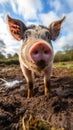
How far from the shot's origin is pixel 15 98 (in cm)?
620

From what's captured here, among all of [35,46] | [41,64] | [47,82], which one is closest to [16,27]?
Answer: [47,82]

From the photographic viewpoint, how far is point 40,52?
14.9ft

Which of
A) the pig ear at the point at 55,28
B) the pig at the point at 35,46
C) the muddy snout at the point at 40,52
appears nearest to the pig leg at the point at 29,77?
the pig at the point at 35,46

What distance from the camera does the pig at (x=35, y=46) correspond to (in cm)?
460

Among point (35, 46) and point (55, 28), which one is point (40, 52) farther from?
point (55, 28)

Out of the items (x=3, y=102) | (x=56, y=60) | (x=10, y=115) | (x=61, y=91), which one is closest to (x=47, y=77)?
(x=61, y=91)

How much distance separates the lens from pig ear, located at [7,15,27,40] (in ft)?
20.9

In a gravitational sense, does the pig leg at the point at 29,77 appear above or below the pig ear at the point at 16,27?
below

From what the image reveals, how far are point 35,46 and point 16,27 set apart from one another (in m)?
2.09

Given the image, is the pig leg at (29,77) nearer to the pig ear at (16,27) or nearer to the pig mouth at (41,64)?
the pig ear at (16,27)

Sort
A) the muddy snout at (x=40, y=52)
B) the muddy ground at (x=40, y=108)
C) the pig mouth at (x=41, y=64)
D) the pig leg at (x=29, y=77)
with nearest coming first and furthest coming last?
the muddy snout at (x=40, y=52) < the muddy ground at (x=40, y=108) < the pig mouth at (x=41, y=64) < the pig leg at (x=29, y=77)

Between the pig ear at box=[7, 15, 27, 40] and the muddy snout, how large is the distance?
5.95ft

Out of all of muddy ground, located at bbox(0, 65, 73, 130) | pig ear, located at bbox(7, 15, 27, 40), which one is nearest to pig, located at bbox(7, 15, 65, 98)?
pig ear, located at bbox(7, 15, 27, 40)

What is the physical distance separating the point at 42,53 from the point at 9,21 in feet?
6.99
